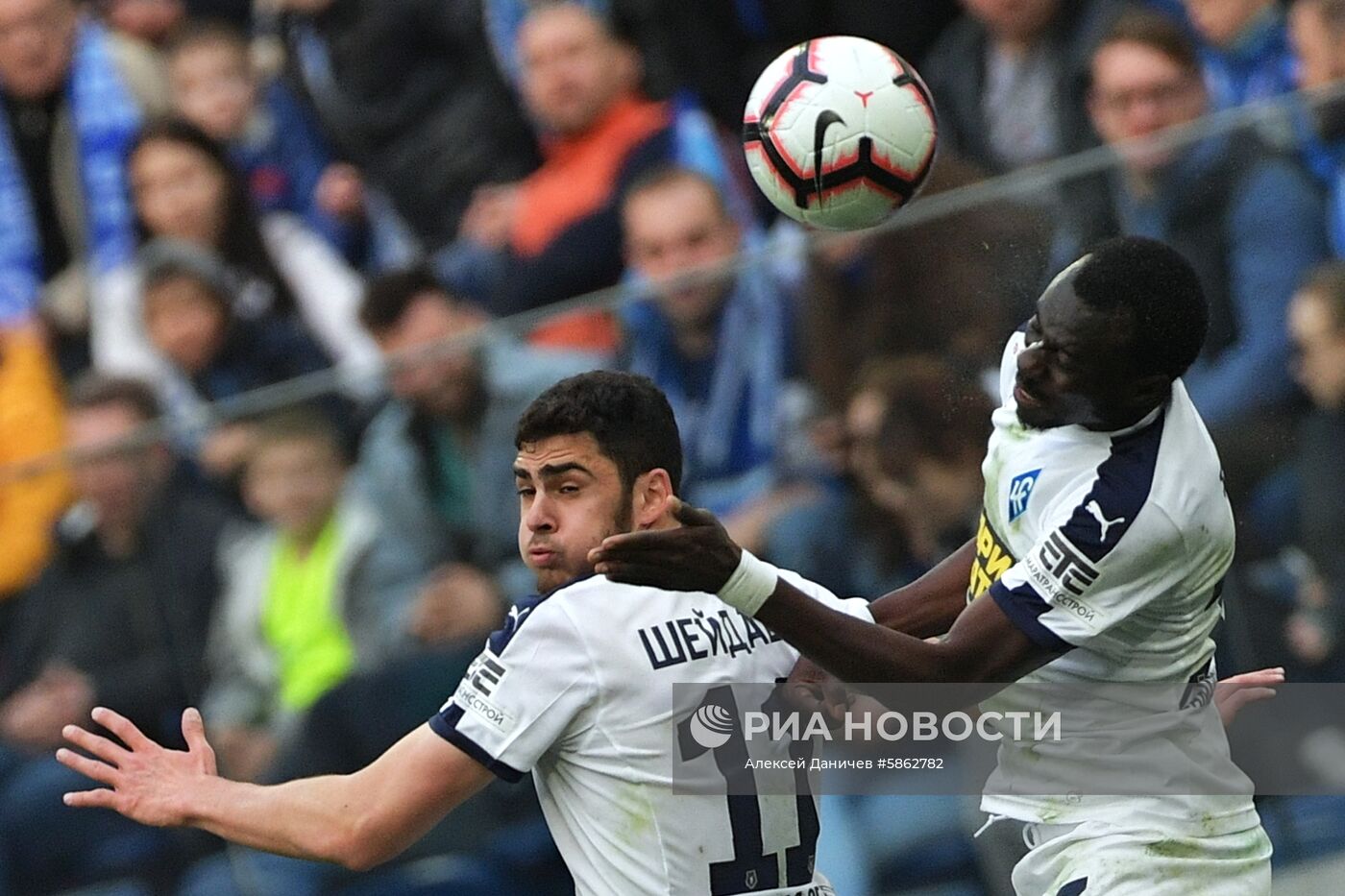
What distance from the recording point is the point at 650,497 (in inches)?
193

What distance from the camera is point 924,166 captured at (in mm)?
5977

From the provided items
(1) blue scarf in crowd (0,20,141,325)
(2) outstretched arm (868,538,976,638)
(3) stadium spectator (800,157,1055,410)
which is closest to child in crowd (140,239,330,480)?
(1) blue scarf in crowd (0,20,141,325)

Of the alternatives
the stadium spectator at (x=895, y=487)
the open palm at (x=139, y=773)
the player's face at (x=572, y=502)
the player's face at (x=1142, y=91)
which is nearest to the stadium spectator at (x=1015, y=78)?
the player's face at (x=1142, y=91)

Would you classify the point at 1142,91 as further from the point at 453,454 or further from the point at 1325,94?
the point at 453,454

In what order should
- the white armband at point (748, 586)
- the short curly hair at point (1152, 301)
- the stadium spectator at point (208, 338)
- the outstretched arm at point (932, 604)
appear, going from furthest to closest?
the stadium spectator at point (208, 338), the outstretched arm at point (932, 604), the short curly hair at point (1152, 301), the white armband at point (748, 586)

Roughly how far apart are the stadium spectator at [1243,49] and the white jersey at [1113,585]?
10.4 feet

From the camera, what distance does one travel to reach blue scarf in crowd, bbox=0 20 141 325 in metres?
12.3

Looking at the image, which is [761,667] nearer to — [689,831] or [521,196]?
[689,831]

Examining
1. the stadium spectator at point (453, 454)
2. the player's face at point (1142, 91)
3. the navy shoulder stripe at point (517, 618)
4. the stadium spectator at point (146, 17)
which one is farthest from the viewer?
the stadium spectator at point (146, 17)

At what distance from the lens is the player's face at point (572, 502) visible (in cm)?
A: 483

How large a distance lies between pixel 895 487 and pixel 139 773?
3.83 meters

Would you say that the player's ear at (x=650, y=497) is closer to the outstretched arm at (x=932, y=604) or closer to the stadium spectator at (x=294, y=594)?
the outstretched arm at (x=932, y=604)

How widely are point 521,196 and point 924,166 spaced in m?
4.77

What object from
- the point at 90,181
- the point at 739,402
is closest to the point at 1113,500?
the point at 739,402
